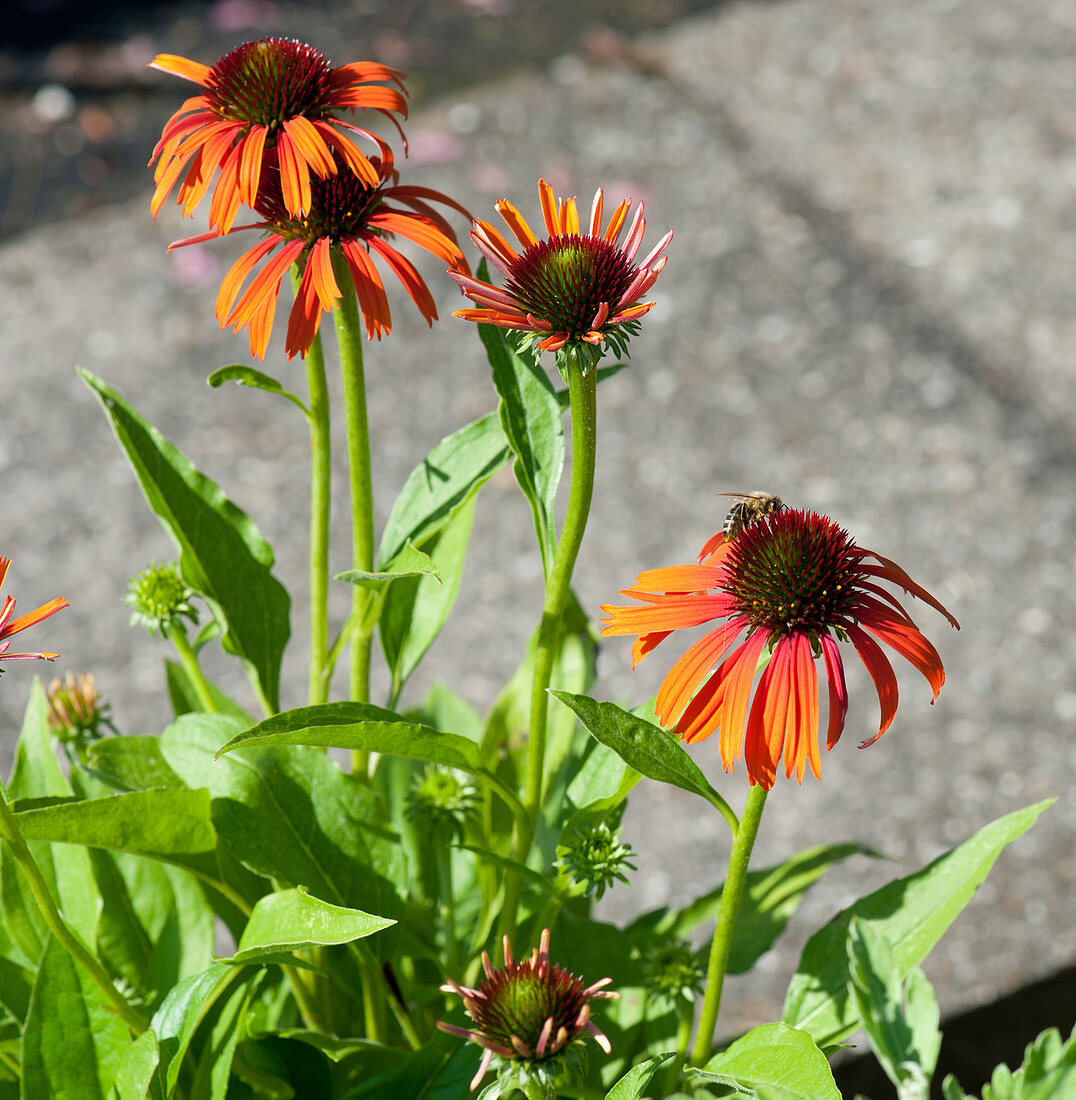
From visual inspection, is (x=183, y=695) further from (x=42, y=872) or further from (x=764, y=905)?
(x=764, y=905)

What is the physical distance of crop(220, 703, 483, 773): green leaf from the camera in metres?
0.57

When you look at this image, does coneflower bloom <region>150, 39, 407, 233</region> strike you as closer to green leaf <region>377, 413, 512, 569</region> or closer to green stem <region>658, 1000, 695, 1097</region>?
green leaf <region>377, 413, 512, 569</region>

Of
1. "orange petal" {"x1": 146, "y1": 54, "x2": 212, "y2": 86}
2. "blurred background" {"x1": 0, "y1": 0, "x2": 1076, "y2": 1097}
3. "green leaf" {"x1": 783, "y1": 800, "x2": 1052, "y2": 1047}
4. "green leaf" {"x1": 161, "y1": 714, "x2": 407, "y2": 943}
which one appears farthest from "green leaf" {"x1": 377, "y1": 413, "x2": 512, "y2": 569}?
"blurred background" {"x1": 0, "y1": 0, "x2": 1076, "y2": 1097}

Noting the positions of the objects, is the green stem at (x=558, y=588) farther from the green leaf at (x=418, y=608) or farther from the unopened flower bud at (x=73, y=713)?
the unopened flower bud at (x=73, y=713)

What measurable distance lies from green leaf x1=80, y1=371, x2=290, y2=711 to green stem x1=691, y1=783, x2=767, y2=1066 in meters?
0.33

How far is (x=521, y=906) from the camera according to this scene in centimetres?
84

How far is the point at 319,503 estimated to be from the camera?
2.35 ft

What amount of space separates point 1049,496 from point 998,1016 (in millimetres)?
804

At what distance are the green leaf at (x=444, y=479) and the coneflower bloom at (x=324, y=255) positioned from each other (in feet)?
0.40

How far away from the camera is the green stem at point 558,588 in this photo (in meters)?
0.58

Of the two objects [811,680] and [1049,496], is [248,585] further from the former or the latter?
[1049,496]

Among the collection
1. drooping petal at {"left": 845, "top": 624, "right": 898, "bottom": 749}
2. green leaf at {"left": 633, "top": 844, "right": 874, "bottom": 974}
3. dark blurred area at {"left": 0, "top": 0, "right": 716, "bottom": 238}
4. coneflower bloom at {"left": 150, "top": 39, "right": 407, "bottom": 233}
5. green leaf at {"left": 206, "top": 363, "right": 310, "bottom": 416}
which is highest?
dark blurred area at {"left": 0, "top": 0, "right": 716, "bottom": 238}

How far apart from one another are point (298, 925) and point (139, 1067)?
112 mm

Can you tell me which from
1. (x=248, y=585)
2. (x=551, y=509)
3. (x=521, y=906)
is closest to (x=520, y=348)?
(x=551, y=509)
